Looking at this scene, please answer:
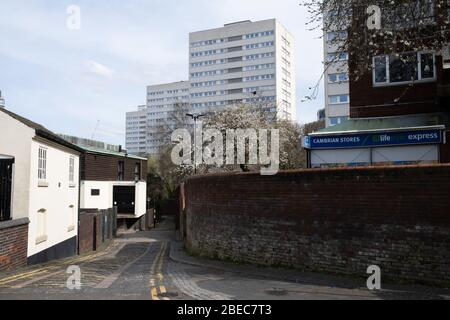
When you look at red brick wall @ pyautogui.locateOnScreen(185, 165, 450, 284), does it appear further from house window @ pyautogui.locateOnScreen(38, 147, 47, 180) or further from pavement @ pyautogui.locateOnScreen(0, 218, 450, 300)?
house window @ pyautogui.locateOnScreen(38, 147, 47, 180)

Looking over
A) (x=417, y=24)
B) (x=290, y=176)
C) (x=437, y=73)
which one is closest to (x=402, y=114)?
(x=437, y=73)

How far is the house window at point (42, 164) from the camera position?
1527 centimetres

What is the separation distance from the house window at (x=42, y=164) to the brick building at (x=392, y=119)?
885cm

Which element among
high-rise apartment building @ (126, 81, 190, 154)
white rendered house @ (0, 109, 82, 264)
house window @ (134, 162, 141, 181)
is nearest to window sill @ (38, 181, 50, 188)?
white rendered house @ (0, 109, 82, 264)

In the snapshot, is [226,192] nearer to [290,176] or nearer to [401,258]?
[290,176]

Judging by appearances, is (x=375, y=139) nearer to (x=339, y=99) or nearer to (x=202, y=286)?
(x=202, y=286)

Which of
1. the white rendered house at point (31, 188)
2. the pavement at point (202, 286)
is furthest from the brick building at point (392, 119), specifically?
the white rendered house at point (31, 188)

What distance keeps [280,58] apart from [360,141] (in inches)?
3840

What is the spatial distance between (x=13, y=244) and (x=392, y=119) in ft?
41.0

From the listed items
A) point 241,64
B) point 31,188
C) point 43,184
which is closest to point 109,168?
point 43,184

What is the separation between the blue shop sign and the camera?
13.4m

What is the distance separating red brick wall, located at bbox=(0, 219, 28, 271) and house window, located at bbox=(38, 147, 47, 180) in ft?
8.42

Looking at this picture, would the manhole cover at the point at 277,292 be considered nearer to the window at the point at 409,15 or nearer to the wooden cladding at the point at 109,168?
the window at the point at 409,15
